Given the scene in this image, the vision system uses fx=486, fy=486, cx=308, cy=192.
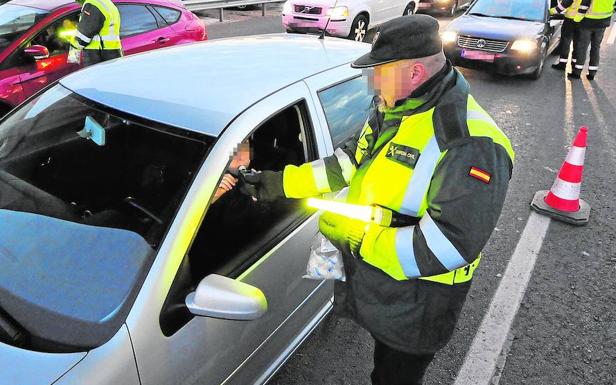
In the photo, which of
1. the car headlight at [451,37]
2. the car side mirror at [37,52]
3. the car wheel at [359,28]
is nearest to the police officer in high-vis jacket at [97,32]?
the car side mirror at [37,52]

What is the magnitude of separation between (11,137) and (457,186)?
2.05 m

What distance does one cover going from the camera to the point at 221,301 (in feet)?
5.42

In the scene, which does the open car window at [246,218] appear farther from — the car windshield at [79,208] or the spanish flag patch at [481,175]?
the spanish flag patch at [481,175]

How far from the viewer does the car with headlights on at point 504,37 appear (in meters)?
7.95

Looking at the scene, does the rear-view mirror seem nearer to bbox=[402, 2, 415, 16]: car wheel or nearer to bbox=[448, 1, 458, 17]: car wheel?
bbox=[402, 2, 415, 16]: car wheel

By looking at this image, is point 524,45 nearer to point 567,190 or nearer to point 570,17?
point 570,17

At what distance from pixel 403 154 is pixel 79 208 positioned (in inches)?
52.8

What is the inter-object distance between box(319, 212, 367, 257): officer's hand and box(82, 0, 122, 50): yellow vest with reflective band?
4.22 m

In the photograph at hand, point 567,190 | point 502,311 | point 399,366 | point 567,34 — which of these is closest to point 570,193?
point 567,190

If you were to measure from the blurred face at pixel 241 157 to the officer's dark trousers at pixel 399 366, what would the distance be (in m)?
0.98

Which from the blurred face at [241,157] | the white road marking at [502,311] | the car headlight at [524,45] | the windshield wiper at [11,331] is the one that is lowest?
the white road marking at [502,311]

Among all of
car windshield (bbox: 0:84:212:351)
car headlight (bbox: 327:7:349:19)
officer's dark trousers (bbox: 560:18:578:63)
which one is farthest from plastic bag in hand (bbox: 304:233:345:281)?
car headlight (bbox: 327:7:349:19)

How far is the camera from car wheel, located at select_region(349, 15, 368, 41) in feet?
34.4

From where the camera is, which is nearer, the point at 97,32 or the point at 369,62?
the point at 369,62
